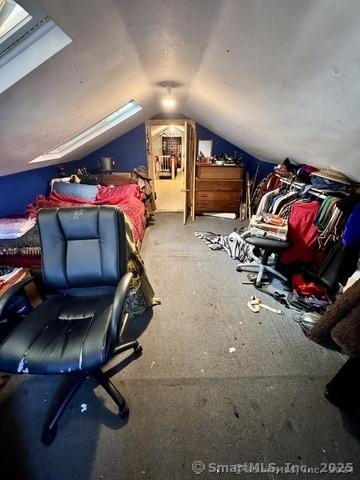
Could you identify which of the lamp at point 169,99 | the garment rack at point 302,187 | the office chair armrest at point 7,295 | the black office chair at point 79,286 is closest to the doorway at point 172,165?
the lamp at point 169,99

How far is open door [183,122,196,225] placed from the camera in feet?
11.1

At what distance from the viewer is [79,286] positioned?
1.36 meters

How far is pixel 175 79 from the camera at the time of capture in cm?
218

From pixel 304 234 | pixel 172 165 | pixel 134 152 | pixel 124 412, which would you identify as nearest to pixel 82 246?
pixel 124 412

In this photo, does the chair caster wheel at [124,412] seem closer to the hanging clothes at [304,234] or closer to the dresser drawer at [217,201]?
the hanging clothes at [304,234]

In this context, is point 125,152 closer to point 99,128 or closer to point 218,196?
point 99,128

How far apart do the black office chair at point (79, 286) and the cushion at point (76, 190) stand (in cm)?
210

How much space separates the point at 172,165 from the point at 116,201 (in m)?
5.47

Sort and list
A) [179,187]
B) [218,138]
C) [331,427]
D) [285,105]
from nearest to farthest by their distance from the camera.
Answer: [331,427]
[285,105]
[218,138]
[179,187]

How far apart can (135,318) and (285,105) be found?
202 cm

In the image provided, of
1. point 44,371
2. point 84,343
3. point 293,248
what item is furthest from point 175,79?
point 44,371

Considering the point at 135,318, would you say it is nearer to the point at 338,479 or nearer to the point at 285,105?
the point at 338,479

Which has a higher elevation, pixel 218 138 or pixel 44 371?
pixel 218 138

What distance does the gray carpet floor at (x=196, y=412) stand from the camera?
40.6 inches
